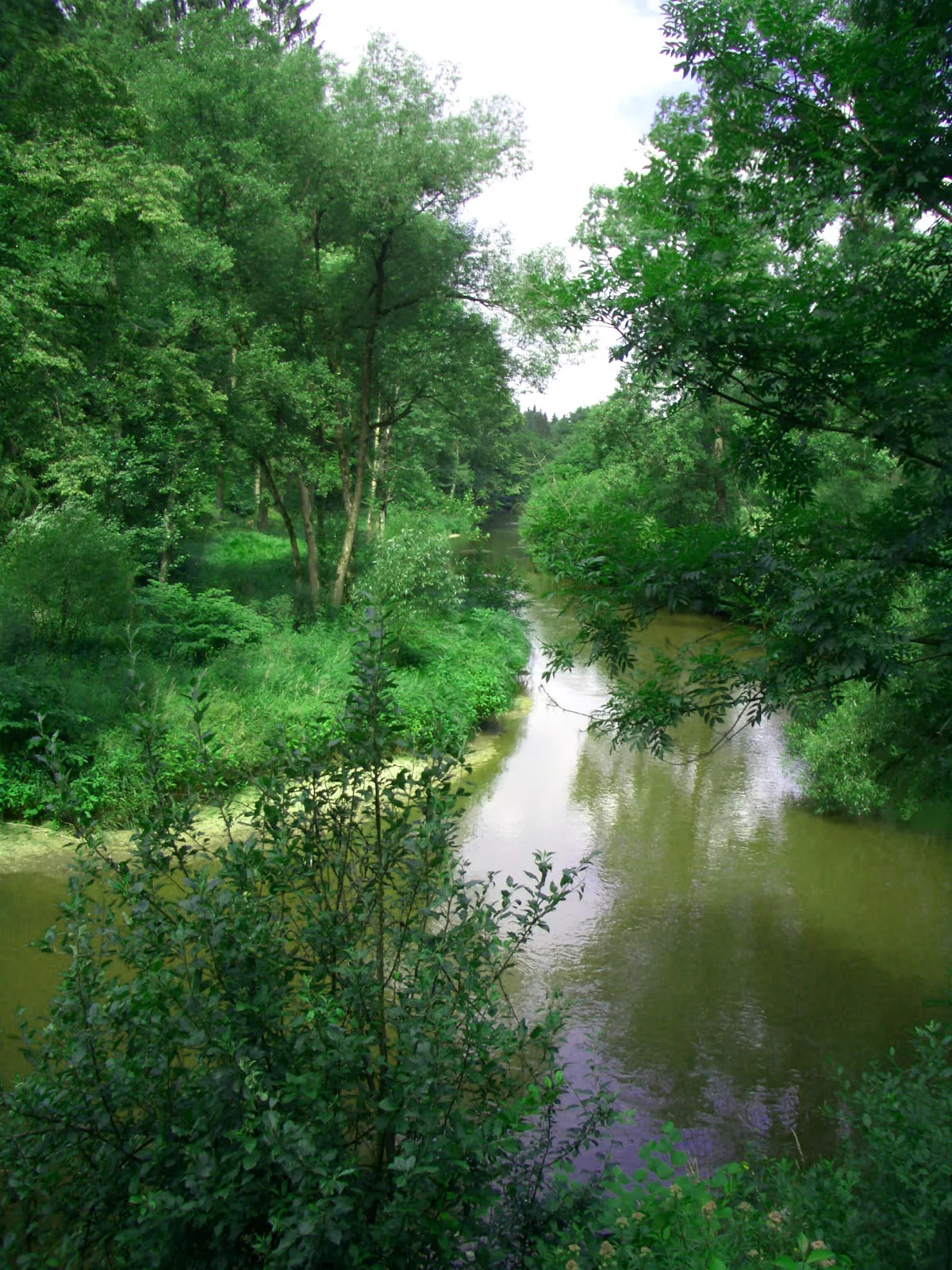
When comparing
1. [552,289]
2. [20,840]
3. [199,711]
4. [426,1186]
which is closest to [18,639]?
[20,840]

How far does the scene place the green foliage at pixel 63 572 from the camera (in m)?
12.2

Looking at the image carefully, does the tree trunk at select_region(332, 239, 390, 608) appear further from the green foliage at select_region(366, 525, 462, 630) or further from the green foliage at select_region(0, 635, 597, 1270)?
the green foliage at select_region(0, 635, 597, 1270)

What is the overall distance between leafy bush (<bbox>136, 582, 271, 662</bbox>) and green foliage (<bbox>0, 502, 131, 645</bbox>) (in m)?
1.08

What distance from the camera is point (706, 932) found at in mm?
9789

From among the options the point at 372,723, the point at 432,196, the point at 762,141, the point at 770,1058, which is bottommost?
the point at 770,1058

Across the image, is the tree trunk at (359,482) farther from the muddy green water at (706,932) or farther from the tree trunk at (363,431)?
the muddy green water at (706,932)

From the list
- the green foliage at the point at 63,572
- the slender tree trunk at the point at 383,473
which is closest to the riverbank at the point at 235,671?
the green foliage at the point at 63,572

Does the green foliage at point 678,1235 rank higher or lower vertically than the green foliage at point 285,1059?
lower

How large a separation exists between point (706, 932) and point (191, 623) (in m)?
9.51

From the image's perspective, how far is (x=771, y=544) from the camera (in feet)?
18.7

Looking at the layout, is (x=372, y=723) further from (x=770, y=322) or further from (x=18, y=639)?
(x=18, y=639)

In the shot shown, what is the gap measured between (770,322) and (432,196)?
14.0 metres

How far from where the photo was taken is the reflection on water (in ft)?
23.6

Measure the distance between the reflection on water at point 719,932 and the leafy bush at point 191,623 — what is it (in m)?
4.80
